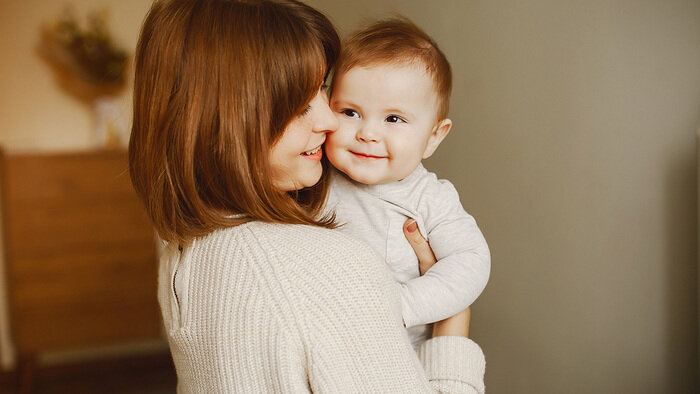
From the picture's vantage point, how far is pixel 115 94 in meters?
4.22

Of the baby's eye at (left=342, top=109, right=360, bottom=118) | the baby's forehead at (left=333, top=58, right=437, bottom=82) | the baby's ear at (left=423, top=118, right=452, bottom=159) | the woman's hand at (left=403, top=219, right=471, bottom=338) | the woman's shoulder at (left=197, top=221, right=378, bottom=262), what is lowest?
the woman's hand at (left=403, top=219, right=471, bottom=338)

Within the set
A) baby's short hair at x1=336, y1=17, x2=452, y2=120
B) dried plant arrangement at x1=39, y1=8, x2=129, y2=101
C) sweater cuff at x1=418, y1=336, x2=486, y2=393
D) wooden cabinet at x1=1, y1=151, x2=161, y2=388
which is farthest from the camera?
dried plant arrangement at x1=39, y1=8, x2=129, y2=101

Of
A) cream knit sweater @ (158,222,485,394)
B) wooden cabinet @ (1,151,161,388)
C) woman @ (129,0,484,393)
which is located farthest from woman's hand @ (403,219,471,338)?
wooden cabinet @ (1,151,161,388)

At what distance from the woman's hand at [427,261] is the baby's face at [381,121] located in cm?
Result: 11

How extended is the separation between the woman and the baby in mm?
140

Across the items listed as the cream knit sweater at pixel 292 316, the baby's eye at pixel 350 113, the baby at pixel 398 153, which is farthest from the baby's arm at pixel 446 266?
the baby's eye at pixel 350 113

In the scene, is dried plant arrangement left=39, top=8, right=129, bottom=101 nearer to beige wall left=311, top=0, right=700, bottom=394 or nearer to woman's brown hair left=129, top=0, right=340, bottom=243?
beige wall left=311, top=0, right=700, bottom=394

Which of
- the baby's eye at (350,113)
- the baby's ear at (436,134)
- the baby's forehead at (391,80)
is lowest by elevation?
the baby's ear at (436,134)

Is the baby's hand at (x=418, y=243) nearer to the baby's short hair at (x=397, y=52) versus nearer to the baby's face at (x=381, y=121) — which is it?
the baby's face at (x=381, y=121)

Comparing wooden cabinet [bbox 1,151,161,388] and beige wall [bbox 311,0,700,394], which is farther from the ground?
beige wall [bbox 311,0,700,394]

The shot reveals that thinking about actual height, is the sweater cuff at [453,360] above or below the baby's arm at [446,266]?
below

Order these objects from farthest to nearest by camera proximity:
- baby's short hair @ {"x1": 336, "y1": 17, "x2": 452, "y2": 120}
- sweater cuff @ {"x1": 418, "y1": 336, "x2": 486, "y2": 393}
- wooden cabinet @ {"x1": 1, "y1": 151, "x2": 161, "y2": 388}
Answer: wooden cabinet @ {"x1": 1, "y1": 151, "x2": 161, "y2": 388}, baby's short hair @ {"x1": 336, "y1": 17, "x2": 452, "y2": 120}, sweater cuff @ {"x1": 418, "y1": 336, "x2": 486, "y2": 393}

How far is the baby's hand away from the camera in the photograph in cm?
117

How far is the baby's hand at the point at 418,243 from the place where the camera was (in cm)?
117
